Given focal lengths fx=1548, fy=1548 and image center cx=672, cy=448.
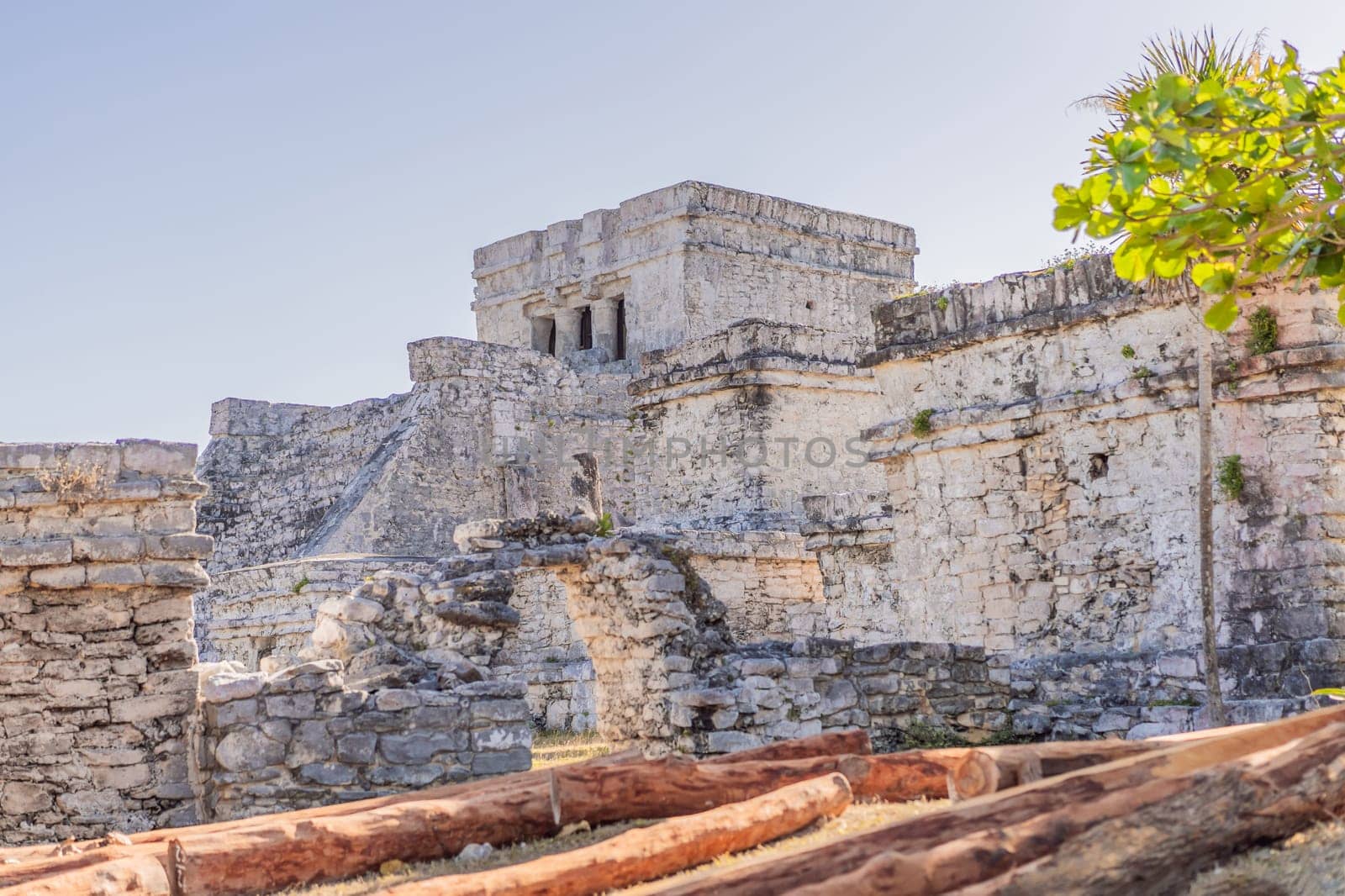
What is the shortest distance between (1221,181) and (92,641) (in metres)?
6.40

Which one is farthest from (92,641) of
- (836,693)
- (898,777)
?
(836,693)

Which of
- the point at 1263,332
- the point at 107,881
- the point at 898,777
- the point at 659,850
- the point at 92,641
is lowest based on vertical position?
the point at 107,881

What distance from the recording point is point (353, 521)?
822 inches

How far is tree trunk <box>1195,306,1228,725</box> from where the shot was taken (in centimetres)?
1016

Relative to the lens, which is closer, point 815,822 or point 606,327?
point 815,822

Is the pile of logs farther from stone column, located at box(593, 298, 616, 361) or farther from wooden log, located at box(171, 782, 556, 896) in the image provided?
stone column, located at box(593, 298, 616, 361)

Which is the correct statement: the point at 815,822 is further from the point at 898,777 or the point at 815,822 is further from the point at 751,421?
the point at 751,421

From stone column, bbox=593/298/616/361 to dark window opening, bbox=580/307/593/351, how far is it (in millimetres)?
674

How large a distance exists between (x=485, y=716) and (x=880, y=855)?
4.85 metres

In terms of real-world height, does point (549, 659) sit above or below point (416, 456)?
below

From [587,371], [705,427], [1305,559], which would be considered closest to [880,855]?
[1305,559]

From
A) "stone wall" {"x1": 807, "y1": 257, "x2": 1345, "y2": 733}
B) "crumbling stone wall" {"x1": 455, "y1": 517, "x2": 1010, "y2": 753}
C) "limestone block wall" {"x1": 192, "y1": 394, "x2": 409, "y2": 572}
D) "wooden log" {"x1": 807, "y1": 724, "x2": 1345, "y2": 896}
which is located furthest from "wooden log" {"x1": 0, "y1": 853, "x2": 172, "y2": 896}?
"limestone block wall" {"x1": 192, "y1": 394, "x2": 409, "y2": 572}

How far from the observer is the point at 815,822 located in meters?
6.74

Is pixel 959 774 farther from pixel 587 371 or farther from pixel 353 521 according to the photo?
pixel 587 371
